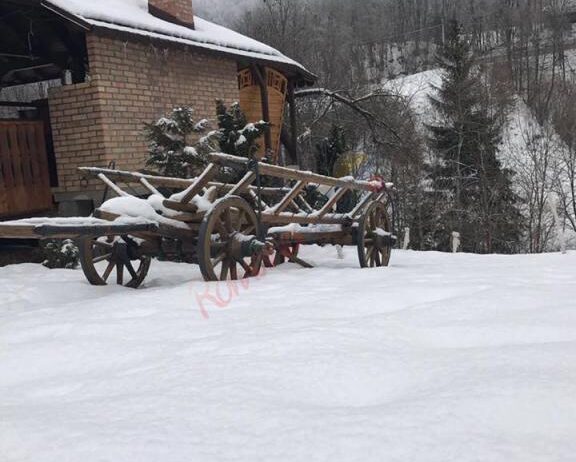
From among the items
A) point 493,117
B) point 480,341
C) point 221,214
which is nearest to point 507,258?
point 221,214

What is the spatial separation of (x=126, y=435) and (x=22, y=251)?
7226mm

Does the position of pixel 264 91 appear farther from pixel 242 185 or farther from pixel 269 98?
pixel 242 185

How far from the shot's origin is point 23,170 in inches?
300

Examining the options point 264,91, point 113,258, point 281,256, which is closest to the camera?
point 113,258

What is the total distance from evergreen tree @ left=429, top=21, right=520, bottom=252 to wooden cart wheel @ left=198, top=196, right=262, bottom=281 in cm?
1541

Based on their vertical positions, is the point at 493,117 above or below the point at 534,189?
above

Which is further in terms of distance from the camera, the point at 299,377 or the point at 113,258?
the point at 113,258

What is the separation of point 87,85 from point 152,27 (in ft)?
4.48

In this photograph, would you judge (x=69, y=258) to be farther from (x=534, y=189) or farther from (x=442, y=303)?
(x=534, y=189)

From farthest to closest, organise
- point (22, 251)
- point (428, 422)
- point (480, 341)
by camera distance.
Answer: point (22, 251), point (480, 341), point (428, 422)

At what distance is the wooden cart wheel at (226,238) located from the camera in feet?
13.7

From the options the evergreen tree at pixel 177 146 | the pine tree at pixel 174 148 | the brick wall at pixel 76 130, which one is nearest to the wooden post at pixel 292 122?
the evergreen tree at pixel 177 146

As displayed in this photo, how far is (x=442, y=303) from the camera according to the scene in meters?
3.02

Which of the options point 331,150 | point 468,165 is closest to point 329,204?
point 331,150
